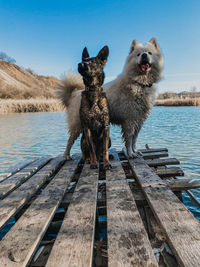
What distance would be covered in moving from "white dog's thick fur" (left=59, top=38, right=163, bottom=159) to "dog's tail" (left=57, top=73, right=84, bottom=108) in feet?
1.05

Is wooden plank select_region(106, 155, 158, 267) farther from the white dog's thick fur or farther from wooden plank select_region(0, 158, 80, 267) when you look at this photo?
the white dog's thick fur

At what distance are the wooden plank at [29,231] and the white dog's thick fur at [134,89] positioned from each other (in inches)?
58.4

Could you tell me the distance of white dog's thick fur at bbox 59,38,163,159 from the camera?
2.73m

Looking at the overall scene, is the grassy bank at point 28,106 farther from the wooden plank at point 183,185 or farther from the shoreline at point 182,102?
the wooden plank at point 183,185

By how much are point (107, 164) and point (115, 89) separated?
1.18 meters

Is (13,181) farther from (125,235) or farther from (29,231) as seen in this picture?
(125,235)

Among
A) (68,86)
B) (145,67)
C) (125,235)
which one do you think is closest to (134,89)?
(145,67)

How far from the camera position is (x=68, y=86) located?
330 cm

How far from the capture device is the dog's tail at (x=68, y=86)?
3244 mm

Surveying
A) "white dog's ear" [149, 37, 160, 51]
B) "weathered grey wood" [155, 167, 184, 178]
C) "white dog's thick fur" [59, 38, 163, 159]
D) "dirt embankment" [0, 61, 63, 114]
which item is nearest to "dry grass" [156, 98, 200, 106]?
"dirt embankment" [0, 61, 63, 114]

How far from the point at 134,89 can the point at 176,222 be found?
1.95 meters

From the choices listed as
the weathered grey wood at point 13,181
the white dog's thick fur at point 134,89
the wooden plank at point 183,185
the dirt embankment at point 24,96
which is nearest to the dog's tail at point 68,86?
the dirt embankment at point 24,96

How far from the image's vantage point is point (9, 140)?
641 cm

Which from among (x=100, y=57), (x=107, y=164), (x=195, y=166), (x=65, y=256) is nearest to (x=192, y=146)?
(x=195, y=166)
